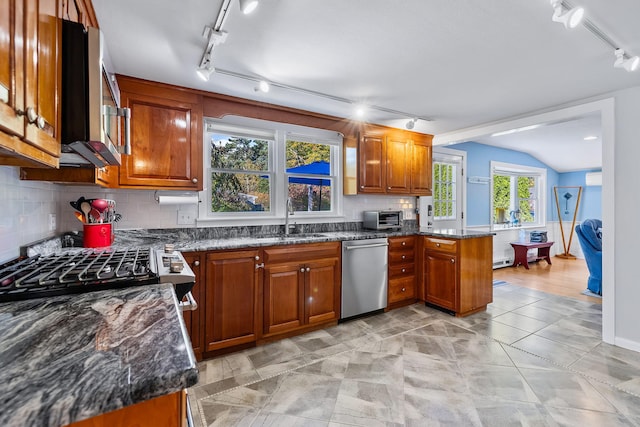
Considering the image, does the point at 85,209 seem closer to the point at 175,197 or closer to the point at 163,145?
the point at 175,197

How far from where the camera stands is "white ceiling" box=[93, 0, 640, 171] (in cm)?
166

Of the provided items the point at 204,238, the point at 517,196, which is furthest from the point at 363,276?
the point at 517,196

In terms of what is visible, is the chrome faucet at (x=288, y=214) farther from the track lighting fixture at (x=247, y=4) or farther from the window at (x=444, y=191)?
the window at (x=444, y=191)

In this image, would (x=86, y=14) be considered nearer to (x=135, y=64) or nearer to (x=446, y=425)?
(x=135, y=64)

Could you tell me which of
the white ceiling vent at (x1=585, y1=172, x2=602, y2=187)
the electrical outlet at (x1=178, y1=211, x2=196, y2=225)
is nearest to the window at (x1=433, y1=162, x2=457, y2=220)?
the electrical outlet at (x1=178, y1=211, x2=196, y2=225)

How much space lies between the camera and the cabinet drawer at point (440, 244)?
3.35m

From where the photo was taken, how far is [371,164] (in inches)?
147

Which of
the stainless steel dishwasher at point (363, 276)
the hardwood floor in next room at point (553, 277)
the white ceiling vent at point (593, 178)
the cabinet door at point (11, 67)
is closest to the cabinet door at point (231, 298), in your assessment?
the stainless steel dishwasher at point (363, 276)

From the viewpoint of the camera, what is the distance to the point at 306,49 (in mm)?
2055

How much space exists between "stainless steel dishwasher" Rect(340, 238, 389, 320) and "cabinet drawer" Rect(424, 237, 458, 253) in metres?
0.60

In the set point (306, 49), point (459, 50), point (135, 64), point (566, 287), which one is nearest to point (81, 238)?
point (135, 64)

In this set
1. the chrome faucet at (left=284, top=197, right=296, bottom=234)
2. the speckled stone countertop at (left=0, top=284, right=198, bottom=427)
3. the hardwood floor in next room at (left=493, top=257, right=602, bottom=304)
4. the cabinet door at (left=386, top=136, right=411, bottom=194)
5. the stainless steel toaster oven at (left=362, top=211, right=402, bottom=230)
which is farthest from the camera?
the hardwood floor in next room at (left=493, top=257, right=602, bottom=304)

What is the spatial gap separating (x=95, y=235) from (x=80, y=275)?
119cm

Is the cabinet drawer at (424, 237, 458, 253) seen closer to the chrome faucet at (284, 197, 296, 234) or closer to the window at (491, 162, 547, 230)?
the chrome faucet at (284, 197, 296, 234)
